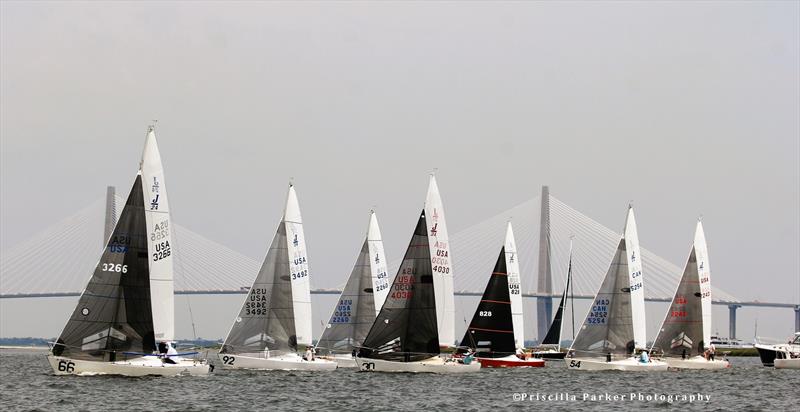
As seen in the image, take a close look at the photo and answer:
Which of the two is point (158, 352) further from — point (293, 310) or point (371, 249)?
point (371, 249)

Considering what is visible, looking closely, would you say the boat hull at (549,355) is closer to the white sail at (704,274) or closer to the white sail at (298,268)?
the white sail at (704,274)

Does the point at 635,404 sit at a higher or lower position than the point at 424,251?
lower

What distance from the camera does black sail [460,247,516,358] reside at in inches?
1901

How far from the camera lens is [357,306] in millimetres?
49094

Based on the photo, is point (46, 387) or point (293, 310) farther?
point (293, 310)

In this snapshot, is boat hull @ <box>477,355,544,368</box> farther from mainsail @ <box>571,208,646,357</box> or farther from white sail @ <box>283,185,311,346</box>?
white sail @ <box>283,185,311,346</box>

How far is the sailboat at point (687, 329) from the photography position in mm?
51656

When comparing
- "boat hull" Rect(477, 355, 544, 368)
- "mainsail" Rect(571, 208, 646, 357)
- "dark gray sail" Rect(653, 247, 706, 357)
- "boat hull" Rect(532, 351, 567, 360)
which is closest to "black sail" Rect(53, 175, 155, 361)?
"boat hull" Rect(477, 355, 544, 368)

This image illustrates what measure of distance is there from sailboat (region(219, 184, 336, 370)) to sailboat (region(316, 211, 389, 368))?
410 cm

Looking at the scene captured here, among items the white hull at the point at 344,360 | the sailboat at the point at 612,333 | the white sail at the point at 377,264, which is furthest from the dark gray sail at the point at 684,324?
the white hull at the point at 344,360

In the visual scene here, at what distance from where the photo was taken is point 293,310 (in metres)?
43.7

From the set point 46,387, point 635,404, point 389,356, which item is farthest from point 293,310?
point 635,404

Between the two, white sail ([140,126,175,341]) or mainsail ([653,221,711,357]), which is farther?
mainsail ([653,221,711,357])

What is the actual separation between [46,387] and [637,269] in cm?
2443
